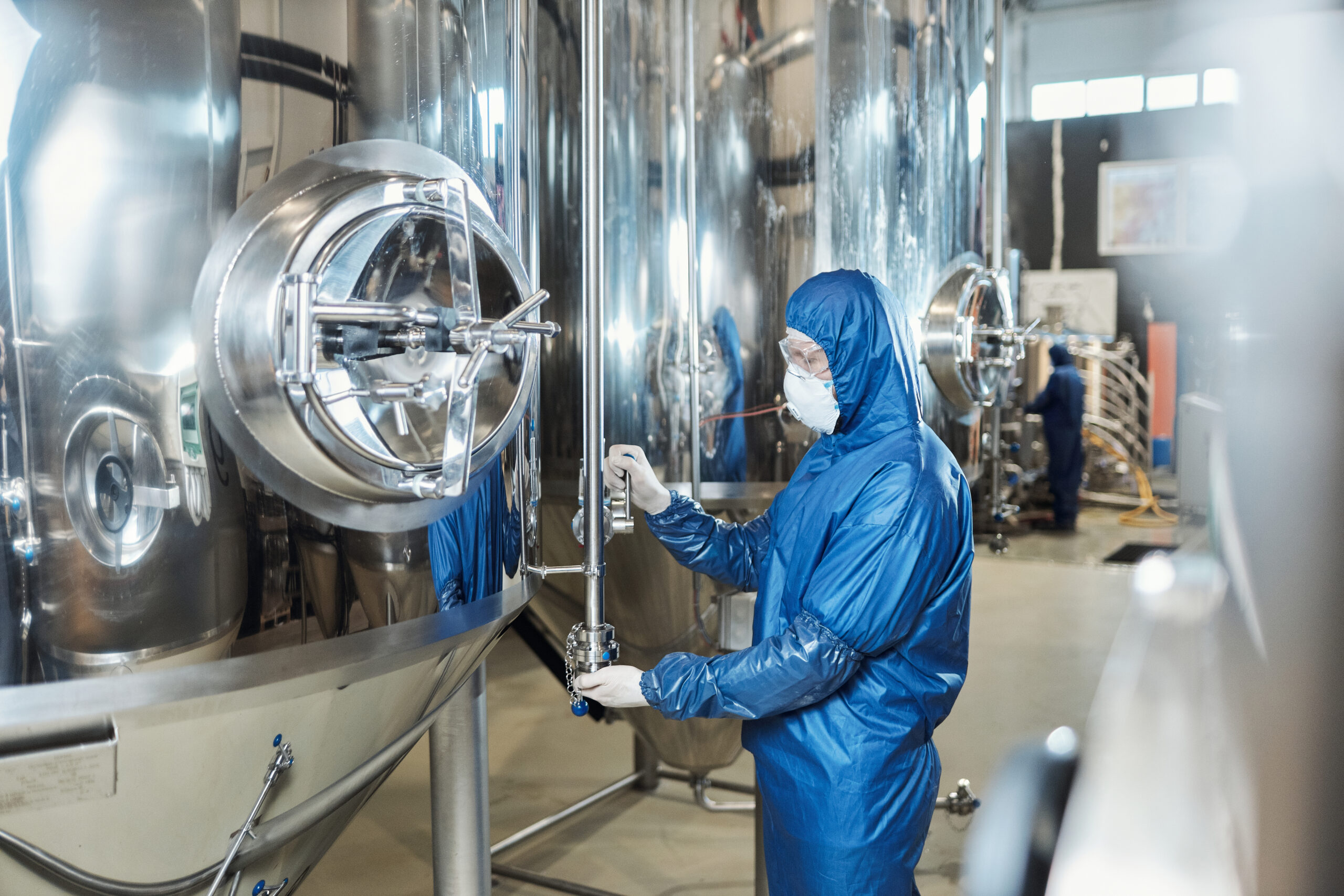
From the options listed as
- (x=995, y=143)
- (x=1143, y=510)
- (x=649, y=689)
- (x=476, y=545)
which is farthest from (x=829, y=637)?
(x=1143, y=510)

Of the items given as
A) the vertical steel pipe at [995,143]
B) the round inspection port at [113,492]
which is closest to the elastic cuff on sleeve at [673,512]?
the round inspection port at [113,492]

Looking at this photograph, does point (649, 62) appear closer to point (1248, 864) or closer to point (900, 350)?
point (900, 350)

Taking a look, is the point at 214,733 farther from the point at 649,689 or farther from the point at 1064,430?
the point at 1064,430

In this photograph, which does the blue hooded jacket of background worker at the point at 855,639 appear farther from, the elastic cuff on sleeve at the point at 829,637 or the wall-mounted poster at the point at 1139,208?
the wall-mounted poster at the point at 1139,208

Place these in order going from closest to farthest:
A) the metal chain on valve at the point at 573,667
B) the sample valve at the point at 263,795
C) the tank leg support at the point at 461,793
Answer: the sample valve at the point at 263,795
the metal chain on valve at the point at 573,667
the tank leg support at the point at 461,793

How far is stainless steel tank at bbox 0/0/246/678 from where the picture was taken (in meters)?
0.78

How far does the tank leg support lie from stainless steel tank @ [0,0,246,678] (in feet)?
1.98

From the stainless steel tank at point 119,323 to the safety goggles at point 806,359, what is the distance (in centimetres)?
73

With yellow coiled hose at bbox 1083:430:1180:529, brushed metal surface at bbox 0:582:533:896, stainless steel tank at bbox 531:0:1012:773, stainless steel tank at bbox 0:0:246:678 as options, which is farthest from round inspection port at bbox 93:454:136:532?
yellow coiled hose at bbox 1083:430:1180:529

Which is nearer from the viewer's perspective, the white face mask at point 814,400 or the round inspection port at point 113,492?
the round inspection port at point 113,492

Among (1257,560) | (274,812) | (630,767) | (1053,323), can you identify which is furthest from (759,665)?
(1053,323)

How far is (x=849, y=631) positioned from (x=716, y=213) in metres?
0.90

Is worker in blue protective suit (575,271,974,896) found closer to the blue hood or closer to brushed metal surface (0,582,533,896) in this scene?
the blue hood

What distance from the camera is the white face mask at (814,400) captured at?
4.35ft
